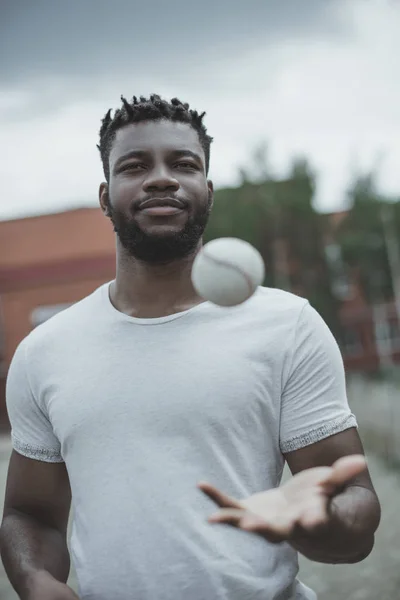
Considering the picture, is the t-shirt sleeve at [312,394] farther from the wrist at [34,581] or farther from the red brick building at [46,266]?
the red brick building at [46,266]

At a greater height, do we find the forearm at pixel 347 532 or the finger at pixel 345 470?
the finger at pixel 345 470

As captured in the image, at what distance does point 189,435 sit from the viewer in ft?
6.36

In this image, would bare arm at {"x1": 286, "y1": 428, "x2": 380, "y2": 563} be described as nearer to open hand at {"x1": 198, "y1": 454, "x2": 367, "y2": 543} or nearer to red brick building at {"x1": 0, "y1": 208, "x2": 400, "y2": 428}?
open hand at {"x1": 198, "y1": 454, "x2": 367, "y2": 543}

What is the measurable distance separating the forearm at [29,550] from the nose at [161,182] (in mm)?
1099

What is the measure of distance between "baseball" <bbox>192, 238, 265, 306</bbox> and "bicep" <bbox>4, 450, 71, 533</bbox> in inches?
30.4

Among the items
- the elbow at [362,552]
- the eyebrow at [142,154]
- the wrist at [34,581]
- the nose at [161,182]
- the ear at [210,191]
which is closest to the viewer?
the elbow at [362,552]

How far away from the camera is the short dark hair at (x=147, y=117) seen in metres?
2.29

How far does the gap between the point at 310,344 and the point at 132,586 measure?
0.83 m

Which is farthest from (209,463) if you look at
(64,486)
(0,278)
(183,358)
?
(0,278)

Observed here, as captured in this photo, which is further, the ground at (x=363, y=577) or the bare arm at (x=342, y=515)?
the ground at (x=363, y=577)

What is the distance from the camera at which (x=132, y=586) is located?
1897mm

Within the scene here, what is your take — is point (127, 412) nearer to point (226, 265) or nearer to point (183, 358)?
point (183, 358)

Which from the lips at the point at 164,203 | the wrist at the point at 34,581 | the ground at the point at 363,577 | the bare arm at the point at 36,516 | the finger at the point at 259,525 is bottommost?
the ground at the point at 363,577

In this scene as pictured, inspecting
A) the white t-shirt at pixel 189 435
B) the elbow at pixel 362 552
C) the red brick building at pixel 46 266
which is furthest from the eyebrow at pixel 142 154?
the red brick building at pixel 46 266
